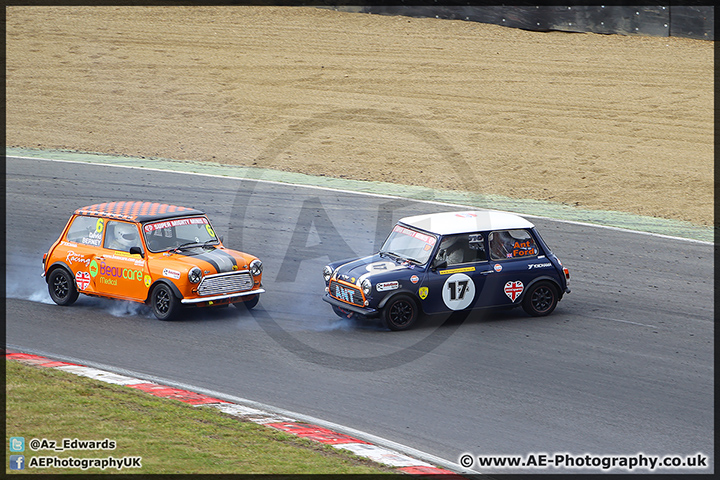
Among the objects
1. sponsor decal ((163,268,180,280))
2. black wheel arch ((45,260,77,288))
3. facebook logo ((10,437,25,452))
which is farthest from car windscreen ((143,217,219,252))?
facebook logo ((10,437,25,452))

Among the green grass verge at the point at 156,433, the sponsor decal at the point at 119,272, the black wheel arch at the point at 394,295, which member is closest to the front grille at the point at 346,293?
the black wheel arch at the point at 394,295

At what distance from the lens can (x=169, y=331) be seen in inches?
459

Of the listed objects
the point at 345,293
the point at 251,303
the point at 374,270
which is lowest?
the point at 251,303

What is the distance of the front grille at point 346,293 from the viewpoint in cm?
1164

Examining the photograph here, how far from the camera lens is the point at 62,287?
12.8 metres

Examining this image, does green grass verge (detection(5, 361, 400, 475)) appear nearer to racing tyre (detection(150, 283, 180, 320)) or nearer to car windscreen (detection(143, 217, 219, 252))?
racing tyre (detection(150, 283, 180, 320))

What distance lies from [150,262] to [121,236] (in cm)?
81

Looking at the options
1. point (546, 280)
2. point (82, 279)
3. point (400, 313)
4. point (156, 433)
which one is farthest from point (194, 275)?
point (546, 280)

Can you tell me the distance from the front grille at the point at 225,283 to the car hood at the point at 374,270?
133 cm

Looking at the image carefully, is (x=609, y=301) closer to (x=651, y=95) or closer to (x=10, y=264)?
(x=10, y=264)

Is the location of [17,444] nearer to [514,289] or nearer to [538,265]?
[514,289]

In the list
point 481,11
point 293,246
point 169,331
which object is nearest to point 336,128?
point 481,11

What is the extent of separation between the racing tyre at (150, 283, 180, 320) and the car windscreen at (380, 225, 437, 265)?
123 inches

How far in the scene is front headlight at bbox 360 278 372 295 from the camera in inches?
452
